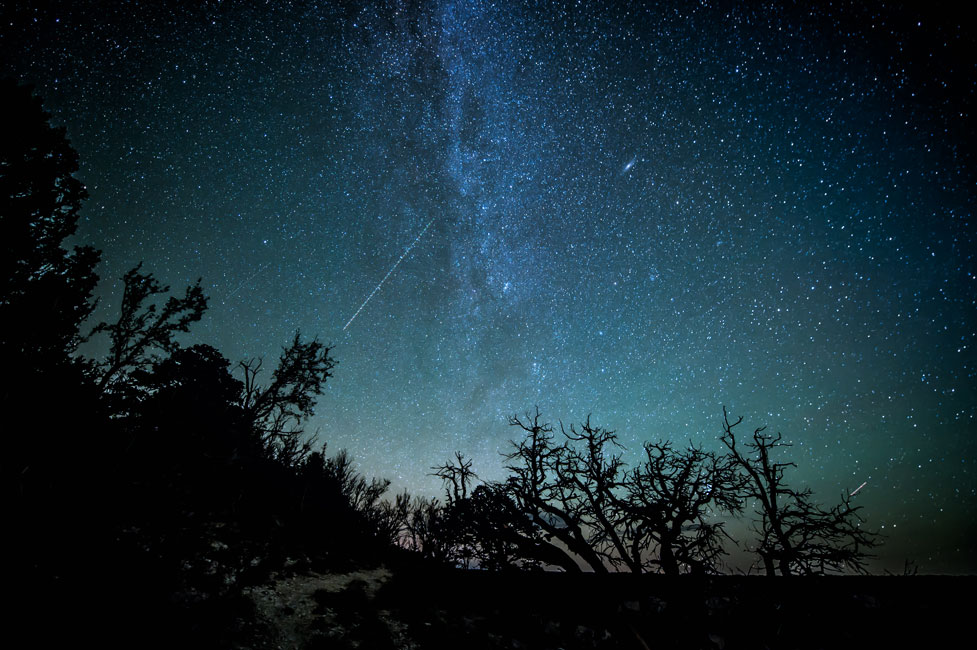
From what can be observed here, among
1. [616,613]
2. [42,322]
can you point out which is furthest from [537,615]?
[42,322]

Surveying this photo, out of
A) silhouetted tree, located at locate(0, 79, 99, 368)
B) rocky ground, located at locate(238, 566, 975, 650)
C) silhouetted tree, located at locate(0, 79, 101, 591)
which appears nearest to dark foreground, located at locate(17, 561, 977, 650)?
rocky ground, located at locate(238, 566, 975, 650)

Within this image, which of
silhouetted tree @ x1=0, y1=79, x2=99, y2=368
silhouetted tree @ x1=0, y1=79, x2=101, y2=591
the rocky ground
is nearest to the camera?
the rocky ground

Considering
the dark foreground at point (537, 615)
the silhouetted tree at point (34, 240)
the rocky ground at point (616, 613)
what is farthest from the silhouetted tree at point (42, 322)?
the rocky ground at point (616, 613)

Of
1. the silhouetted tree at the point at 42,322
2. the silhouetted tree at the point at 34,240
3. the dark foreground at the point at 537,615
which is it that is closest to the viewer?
the dark foreground at the point at 537,615

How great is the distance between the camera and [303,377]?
86.1 feet

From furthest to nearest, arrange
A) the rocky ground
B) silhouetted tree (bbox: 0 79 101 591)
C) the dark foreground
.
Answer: silhouetted tree (bbox: 0 79 101 591)
the rocky ground
the dark foreground

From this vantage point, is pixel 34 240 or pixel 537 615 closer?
pixel 537 615

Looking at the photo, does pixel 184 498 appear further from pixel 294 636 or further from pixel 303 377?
pixel 303 377

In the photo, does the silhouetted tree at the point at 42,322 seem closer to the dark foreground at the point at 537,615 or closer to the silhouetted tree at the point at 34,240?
the silhouetted tree at the point at 34,240

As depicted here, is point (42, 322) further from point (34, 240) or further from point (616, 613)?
point (616, 613)

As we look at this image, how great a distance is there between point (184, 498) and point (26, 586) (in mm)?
7656

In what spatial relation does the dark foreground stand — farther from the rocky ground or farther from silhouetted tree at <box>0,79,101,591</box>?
silhouetted tree at <box>0,79,101,591</box>

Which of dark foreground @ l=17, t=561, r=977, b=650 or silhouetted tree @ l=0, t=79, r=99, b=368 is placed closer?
dark foreground @ l=17, t=561, r=977, b=650

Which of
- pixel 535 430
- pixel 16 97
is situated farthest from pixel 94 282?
pixel 535 430
